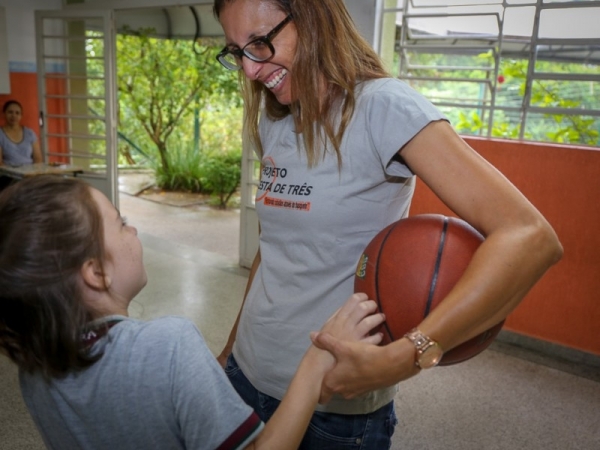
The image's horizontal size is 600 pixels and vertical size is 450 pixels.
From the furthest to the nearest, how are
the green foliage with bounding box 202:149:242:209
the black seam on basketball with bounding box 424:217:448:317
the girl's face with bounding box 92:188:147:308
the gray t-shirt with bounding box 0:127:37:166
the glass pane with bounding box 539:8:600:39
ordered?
the green foliage with bounding box 202:149:242:209, the gray t-shirt with bounding box 0:127:37:166, the glass pane with bounding box 539:8:600:39, the black seam on basketball with bounding box 424:217:448:317, the girl's face with bounding box 92:188:147:308

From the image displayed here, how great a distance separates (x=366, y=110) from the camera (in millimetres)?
1064

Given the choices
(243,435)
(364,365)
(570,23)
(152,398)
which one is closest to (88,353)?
(152,398)

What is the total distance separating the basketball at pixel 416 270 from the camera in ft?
3.43

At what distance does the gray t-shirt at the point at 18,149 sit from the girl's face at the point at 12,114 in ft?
0.47

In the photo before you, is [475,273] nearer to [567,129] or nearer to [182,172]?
[567,129]

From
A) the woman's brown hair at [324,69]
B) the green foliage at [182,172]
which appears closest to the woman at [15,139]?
the green foliage at [182,172]

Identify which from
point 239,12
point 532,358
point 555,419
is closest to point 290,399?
point 239,12

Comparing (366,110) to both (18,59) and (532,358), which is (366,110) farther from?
(18,59)

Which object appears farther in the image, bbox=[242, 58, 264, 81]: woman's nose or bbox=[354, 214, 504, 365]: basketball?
bbox=[242, 58, 264, 81]: woman's nose

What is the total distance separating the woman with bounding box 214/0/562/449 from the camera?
880 mm

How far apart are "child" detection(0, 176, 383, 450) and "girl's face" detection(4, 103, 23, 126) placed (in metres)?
5.81

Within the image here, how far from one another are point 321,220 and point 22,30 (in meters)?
6.57

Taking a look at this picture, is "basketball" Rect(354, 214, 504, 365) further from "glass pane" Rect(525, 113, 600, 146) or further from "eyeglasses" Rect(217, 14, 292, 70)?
"glass pane" Rect(525, 113, 600, 146)

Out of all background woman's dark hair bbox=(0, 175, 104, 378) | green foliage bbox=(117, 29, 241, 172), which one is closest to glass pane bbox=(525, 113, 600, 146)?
background woman's dark hair bbox=(0, 175, 104, 378)
